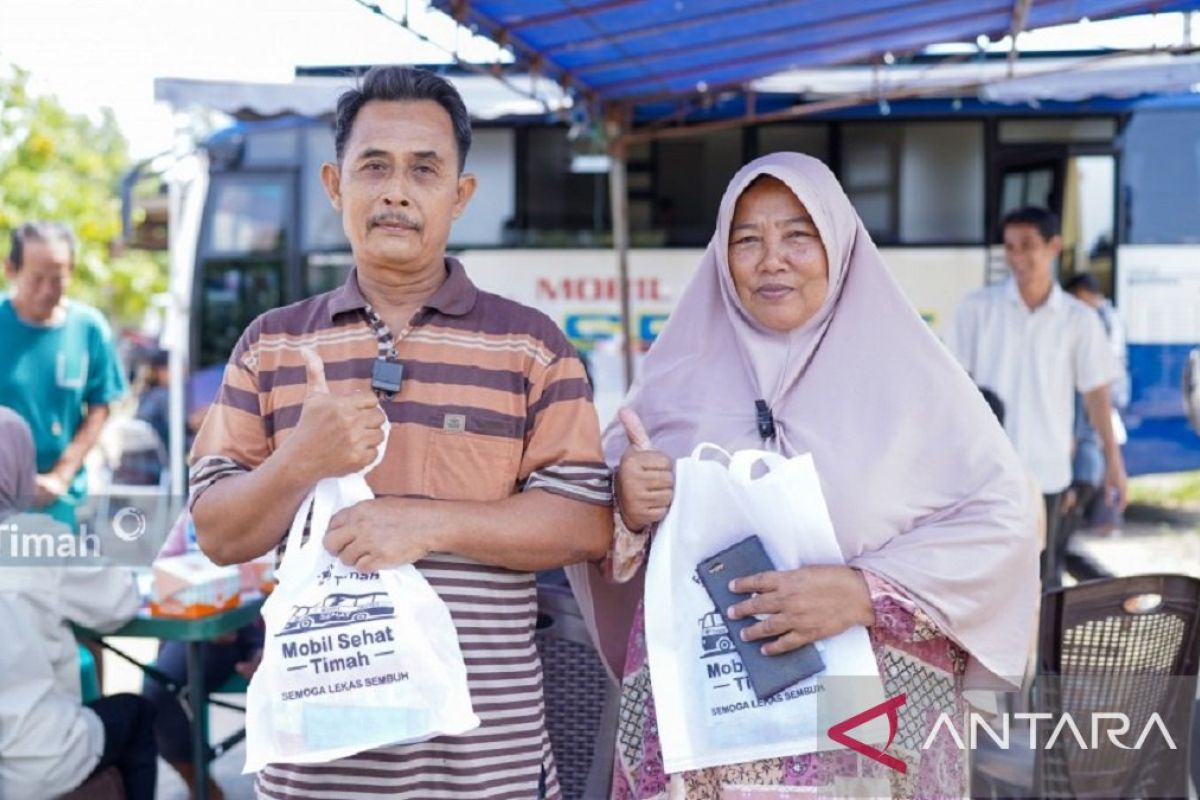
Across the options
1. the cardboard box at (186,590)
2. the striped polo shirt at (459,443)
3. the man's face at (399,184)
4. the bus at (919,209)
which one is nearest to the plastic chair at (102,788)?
the cardboard box at (186,590)

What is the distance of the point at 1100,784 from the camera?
9.23 feet

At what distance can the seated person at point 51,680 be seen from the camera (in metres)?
2.64

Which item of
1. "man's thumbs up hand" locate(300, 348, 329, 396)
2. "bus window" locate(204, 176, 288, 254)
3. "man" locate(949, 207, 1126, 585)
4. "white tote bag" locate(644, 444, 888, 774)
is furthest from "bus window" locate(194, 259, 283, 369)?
"white tote bag" locate(644, 444, 888, 774)

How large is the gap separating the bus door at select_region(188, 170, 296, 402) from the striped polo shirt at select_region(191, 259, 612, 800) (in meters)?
5.99

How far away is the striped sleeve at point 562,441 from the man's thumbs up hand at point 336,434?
250 millimetres

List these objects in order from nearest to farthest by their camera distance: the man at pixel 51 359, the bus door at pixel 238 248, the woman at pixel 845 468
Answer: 1. the woman at pixel 845 468
2. the man at pixel 51 359
3. the bus door at pixel 238 248

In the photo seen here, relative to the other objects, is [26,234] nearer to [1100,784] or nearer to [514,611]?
[514,611]

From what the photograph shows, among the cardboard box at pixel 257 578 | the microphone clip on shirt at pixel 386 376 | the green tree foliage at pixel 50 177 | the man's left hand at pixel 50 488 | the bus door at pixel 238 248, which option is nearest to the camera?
the microphone clip on shirt at pixel 386 376

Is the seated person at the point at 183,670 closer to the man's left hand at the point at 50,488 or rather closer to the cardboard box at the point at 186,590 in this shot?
the cardboard box at the point at 186,590

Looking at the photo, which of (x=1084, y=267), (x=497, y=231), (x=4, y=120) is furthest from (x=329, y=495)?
(x=4, y=120)

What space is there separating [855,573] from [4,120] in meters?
9.41

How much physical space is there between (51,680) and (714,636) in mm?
1749

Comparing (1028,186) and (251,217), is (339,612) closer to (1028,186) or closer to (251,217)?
(251,217)

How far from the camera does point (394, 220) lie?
5.83ft
